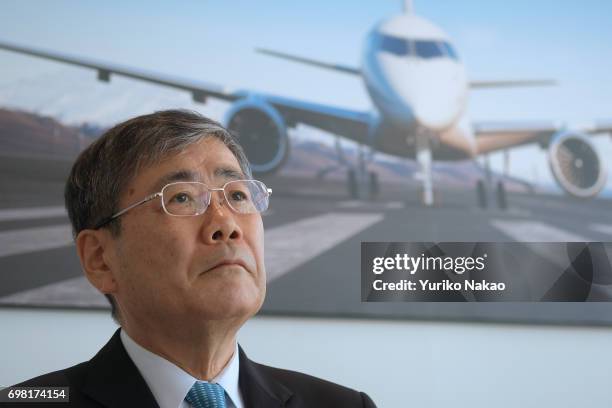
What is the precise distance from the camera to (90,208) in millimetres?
987

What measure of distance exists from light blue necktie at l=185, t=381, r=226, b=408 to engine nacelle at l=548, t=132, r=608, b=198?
290 cm

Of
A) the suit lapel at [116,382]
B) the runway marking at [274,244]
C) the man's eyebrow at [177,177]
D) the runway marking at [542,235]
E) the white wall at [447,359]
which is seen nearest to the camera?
the suit lapel at [116,382]

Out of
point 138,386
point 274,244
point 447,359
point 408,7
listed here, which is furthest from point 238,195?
point 408,7

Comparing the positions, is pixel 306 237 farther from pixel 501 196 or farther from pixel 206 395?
pixel 206 395

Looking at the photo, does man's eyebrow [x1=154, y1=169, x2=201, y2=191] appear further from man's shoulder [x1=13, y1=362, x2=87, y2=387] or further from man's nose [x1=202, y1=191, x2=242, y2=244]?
man's shoulder [x1=13, y1=362, x2=87, y2=387]

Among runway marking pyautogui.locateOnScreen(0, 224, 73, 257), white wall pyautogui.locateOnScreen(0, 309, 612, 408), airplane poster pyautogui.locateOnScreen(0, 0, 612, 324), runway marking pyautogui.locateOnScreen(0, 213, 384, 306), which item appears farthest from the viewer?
runway marking pyautogui.locateOnScreen(0, 224, 73, 257)

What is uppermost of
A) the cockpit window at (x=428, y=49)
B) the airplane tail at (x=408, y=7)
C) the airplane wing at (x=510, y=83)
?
the airplane tail at (x=408, y=7)

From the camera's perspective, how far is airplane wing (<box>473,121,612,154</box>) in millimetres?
3463

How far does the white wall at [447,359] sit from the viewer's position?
311 cm

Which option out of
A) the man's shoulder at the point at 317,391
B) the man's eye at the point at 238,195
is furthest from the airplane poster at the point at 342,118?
the man's eye at the point at 238,195

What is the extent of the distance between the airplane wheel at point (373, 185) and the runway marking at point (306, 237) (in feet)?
0.41

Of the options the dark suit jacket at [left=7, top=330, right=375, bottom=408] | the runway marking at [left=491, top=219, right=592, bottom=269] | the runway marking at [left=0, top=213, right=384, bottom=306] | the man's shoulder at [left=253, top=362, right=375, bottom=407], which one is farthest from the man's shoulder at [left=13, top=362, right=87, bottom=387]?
the runway marking at [left=491, top=219, right=592, bottom=269]

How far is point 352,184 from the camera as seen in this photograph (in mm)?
3686

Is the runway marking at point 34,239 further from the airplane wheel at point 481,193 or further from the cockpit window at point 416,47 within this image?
the airplane wheel at point 481,193
